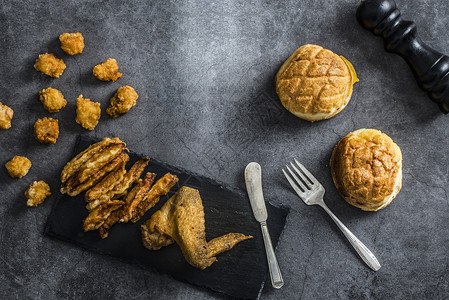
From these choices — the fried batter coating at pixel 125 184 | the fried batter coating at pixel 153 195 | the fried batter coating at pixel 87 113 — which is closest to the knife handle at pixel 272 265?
the fried batter coating at pixel 153 195

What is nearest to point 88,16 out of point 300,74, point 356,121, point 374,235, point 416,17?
point 300,74

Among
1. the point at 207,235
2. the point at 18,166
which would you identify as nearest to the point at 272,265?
the point at 207,235

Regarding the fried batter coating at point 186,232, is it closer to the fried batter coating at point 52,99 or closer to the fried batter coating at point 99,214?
the fried batter coating at point 99,214

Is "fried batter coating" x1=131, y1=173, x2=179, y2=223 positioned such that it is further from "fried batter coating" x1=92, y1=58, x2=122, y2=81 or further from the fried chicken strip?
"fried batter coating" x1=92, y1=58, x2=122, y2=81

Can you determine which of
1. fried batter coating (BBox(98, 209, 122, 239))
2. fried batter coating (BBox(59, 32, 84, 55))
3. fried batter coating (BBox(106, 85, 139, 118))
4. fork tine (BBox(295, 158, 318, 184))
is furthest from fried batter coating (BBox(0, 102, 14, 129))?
fork tine (BBox(295, 158, 318, 184))

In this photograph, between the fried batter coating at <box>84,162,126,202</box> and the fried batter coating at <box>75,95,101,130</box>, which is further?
the fried batter coating at <box>75,95,101,130</box>

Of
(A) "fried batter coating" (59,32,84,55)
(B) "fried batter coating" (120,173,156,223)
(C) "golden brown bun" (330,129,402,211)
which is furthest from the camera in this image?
(A) "fried batter coating" (59,32,84,55)
